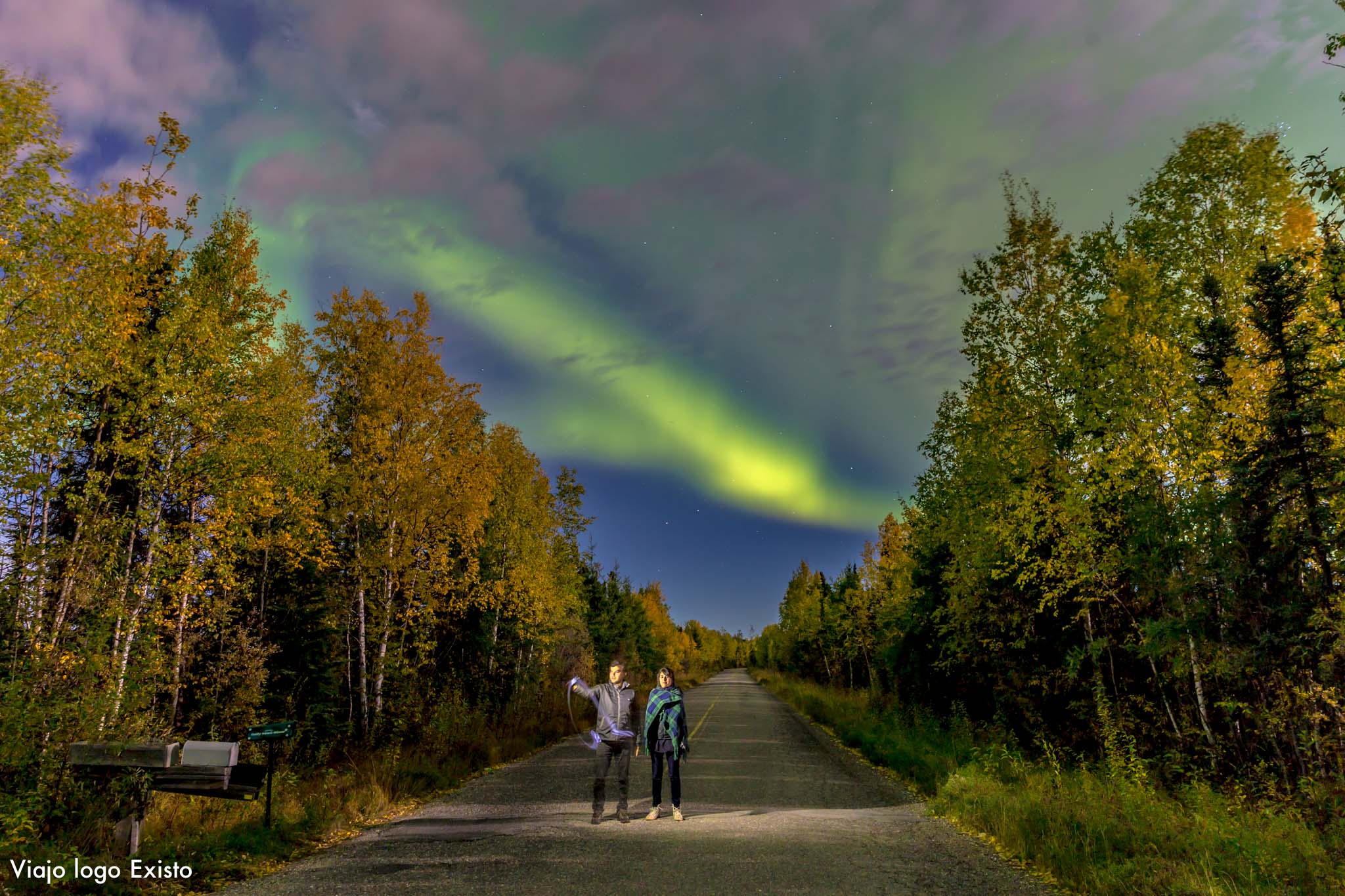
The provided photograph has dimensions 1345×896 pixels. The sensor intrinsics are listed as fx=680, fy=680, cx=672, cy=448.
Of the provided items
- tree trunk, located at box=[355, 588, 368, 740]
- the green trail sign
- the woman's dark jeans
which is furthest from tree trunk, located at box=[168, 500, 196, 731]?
the woman's dark jeans

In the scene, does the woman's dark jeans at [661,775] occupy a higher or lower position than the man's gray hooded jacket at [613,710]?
lower

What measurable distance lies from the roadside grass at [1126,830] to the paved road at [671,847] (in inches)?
20.6

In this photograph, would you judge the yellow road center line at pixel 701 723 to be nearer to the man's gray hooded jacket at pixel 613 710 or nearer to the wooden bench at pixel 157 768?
the man's gray hooded jacket at pixel 613 710

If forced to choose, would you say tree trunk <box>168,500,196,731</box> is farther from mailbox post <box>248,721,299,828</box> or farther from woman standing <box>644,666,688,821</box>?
woman standing <box>644,666,688,821</box>

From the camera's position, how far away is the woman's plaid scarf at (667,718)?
1017 centimetres

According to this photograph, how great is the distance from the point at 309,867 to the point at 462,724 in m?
11.4

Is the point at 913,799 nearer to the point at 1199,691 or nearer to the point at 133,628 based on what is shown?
the point at 1199,691

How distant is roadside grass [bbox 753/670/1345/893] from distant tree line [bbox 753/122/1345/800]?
51.1 inches

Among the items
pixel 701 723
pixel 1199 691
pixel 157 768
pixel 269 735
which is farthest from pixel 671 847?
pixel 701 723

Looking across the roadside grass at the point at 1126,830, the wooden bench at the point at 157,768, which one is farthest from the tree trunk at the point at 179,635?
the roadside grass at the point at 1126,830

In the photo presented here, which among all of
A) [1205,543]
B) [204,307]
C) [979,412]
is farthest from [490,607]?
[1205,543]

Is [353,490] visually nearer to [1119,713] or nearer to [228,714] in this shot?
[228,714]

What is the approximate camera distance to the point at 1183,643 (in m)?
12.8

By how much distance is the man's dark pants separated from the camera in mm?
9867
